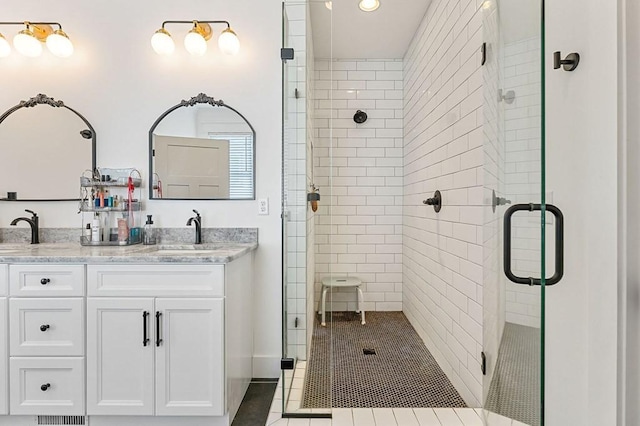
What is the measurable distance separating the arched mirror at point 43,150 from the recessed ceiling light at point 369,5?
2065 mm

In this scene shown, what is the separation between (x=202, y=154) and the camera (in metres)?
2.34

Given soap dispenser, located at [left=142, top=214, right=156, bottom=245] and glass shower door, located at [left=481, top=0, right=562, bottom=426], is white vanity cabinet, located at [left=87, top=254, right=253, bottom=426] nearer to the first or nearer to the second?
soap dispenser, located at [left=142, top=214, right=156, bottom=245]

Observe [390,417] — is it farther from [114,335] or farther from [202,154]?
[202,154]

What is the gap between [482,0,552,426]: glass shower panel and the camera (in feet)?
3.14

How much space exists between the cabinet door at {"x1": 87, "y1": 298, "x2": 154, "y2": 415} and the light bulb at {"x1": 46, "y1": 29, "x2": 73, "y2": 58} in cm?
160

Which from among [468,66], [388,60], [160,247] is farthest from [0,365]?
[388,60]

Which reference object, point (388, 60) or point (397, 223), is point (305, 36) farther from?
point (397, 223)

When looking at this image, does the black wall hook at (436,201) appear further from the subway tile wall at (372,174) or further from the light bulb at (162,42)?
the light bulb at (162,42)

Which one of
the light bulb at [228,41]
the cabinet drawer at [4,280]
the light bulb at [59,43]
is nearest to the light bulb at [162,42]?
the light bulb at [228,41]

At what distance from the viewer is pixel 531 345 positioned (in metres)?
1.03

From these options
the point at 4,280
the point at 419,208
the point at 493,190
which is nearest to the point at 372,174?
the point at 419,208

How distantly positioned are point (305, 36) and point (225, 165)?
36.6 inches

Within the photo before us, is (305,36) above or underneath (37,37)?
underneath

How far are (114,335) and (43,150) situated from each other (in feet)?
4.74
